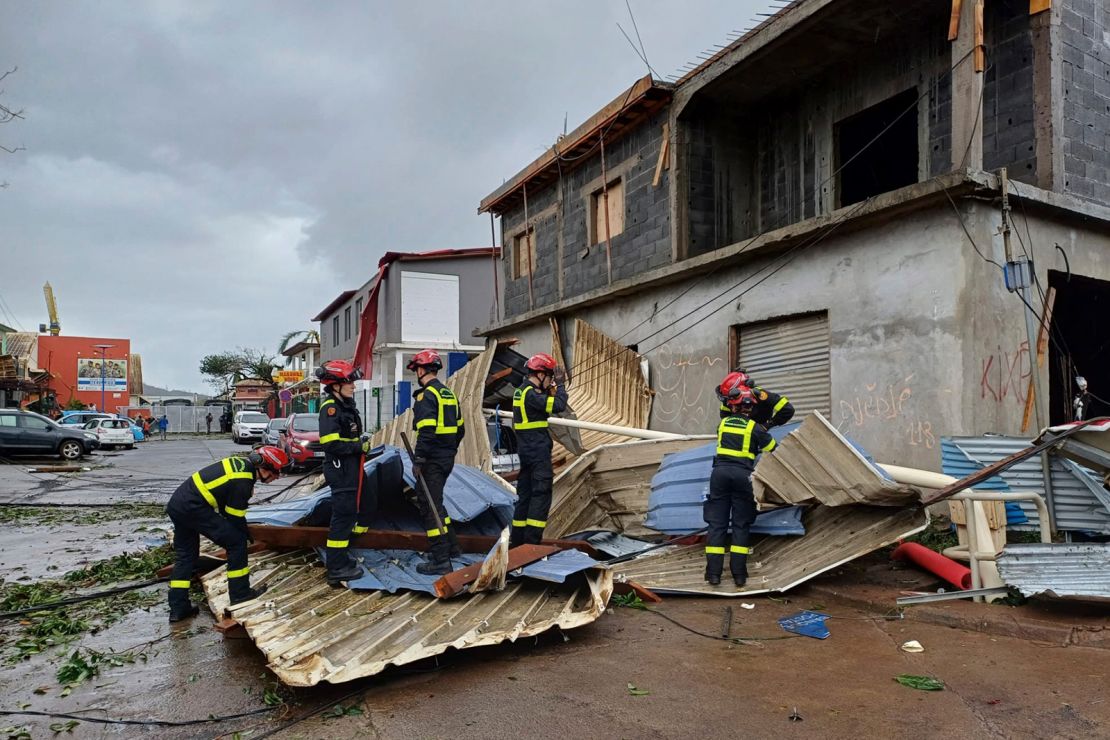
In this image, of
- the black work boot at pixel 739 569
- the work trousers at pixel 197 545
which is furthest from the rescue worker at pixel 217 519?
the black work boot at pixel 739 569

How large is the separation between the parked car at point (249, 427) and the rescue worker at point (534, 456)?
2668cm

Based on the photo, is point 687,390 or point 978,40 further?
point 687,390

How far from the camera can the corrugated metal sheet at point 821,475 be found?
5094mm

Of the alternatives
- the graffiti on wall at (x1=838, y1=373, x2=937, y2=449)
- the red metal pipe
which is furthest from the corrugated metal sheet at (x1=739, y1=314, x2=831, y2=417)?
the red metal pipe

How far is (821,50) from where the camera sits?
10.2 meters

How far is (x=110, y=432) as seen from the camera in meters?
27.8

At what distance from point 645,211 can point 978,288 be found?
6317 mm

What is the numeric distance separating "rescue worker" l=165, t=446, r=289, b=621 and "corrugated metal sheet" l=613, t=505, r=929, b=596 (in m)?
2.82

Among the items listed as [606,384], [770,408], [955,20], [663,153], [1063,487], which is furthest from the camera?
[606,384]

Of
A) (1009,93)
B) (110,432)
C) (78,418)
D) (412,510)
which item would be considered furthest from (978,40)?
(78,418)

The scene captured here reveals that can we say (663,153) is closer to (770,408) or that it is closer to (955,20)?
(955,20)

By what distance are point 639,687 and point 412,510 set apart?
3116 millimetres

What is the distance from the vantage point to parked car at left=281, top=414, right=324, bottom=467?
16.4 metres

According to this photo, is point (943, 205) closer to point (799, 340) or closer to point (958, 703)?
point (799, 340)
